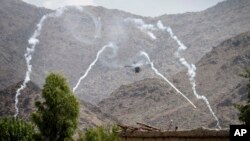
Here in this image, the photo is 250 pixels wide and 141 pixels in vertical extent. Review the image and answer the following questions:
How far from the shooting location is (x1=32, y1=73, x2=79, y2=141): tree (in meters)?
41.5

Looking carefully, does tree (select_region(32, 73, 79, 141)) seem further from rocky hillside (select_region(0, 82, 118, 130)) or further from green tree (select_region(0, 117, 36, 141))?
rocky hillside (select_region(0, 82, 118, 130))

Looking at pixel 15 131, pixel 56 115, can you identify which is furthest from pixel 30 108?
pixel 56 115

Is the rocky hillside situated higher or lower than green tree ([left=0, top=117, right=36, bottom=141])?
higher

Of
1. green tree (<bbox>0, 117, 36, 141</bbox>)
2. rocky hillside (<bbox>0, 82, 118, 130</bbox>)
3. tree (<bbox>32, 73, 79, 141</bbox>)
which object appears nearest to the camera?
tree (<bbox>32, 73, 79, 141</bbox>)

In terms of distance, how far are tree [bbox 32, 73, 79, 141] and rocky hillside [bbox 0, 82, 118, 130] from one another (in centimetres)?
12104

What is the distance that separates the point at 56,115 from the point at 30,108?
130730 millimetres

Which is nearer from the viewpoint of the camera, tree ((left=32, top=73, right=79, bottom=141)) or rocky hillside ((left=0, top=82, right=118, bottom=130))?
tree ((left=32, top=73, right=79, bottom=141))

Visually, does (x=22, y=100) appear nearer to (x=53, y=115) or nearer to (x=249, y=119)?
(x=53, y=115)

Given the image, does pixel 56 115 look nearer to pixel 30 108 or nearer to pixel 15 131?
pixel 15 131

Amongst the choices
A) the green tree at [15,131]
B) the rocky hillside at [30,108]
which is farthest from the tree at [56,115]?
the rocky hillside at [30,108]

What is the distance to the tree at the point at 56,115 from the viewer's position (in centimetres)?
4150

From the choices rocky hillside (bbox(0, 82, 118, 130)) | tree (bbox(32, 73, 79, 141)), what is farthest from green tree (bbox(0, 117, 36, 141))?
rocky hillside (bbox(0, 82, 118, 130))

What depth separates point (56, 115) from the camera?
41.6 meters

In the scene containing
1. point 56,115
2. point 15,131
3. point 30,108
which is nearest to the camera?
point 56,115
